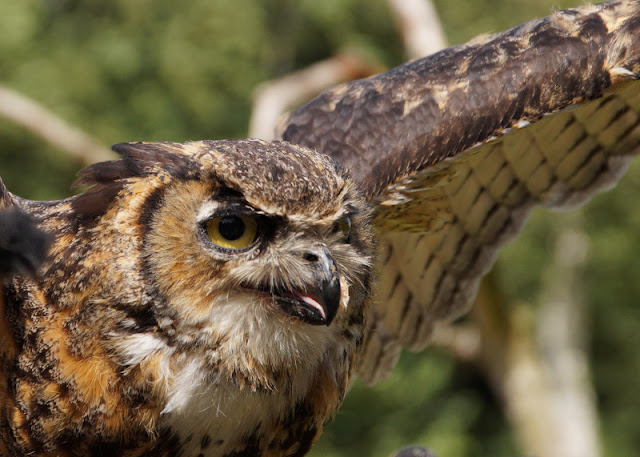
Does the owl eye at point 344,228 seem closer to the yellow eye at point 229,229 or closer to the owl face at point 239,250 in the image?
the owl face at point 239,250

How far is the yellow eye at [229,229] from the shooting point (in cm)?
207

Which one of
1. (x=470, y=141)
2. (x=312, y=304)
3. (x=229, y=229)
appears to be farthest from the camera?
(x=470, y=141)

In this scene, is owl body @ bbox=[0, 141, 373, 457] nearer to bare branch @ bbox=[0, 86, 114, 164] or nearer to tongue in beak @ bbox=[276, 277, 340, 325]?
tongue in beak @ bbox=[276, 277, 340, 325]

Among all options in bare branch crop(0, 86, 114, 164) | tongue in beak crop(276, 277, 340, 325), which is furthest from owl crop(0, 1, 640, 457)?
bare branch crop(0, 86, 114, 164)

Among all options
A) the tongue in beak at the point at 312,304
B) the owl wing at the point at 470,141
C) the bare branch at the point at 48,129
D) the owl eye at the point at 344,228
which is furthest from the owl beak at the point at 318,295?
the bare branch at the point at 48,129

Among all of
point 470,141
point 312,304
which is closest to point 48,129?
point 470,141

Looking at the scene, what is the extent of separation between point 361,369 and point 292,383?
1.41 metres

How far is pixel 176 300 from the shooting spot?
208 cm

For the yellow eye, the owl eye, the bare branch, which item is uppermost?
the bare branch

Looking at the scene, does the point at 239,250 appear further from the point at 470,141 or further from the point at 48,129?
the point at 48,129

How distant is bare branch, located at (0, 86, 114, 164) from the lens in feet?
20.7

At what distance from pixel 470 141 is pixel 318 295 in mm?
959

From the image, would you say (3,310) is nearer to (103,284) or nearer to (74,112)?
(103,284)

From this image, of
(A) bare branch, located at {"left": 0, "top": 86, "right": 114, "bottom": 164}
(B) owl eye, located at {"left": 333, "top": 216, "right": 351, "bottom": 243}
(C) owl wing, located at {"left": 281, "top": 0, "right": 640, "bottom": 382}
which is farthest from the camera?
(A) bare branch, located at {"left": 0, "top": 86, "right": 114, "bottom": 164}
